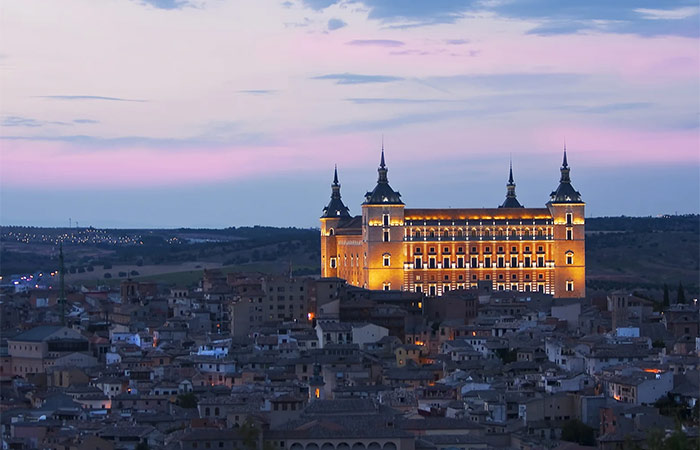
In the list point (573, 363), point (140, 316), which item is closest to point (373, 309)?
point (140, 316)

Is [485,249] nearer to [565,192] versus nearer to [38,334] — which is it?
[565,192]

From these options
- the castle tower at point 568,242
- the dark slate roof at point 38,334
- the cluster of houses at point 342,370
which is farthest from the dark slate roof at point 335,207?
the dark slate roof at point 38,334

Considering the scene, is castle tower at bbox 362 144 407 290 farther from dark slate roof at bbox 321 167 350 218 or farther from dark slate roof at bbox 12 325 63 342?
dark slate roof at bbox 12 325 63 342

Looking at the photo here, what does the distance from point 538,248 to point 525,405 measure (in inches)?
3023

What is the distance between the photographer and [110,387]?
82438 millimetres

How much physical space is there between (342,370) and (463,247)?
2560 inches

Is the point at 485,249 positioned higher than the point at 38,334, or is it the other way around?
the point at 485,249

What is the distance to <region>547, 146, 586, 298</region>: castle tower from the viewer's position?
14712cm

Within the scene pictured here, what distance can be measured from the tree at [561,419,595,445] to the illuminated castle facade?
72.0 m

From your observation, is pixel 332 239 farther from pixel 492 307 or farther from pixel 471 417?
pixel 471 417

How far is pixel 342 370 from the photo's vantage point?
84500 millimetres

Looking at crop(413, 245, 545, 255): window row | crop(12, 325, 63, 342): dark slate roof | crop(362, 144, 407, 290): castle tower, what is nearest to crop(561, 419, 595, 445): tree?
crop(12, 325, 63, 342): dark slate roof

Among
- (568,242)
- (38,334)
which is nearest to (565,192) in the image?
(568,242)

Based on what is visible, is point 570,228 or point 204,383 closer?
point 204,383
